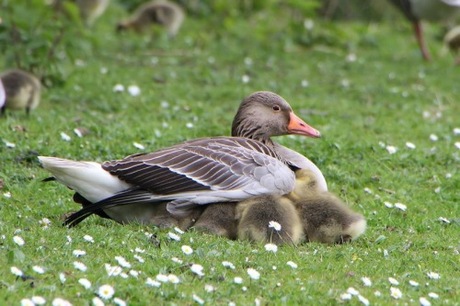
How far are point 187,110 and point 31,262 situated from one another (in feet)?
19.3

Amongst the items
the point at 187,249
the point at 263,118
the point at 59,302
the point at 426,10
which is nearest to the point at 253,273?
the point at 187,249

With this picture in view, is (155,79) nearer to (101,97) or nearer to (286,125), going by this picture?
(101,97)

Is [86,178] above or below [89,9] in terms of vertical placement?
above

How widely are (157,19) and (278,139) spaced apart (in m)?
6.79

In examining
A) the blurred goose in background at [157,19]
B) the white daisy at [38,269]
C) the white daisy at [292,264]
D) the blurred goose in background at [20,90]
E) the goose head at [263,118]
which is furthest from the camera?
the blurred goose in background at [157,19]

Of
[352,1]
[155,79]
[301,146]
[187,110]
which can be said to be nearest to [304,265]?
[301,146]

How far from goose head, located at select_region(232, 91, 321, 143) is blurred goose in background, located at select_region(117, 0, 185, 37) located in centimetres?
833

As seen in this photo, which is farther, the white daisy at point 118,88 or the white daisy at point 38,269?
the white daisy at point 118,88

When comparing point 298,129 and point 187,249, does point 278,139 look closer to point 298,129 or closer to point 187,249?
point 298,129

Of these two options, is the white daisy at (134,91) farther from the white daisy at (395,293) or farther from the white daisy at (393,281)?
the white daisy at (395,293)

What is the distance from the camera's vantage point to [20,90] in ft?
33.6

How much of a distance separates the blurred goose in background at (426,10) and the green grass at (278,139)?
21.4 inches

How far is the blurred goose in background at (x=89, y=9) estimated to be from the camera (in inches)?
629

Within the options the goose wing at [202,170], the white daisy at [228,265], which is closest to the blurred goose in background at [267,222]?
the goose wing at [202,170]
